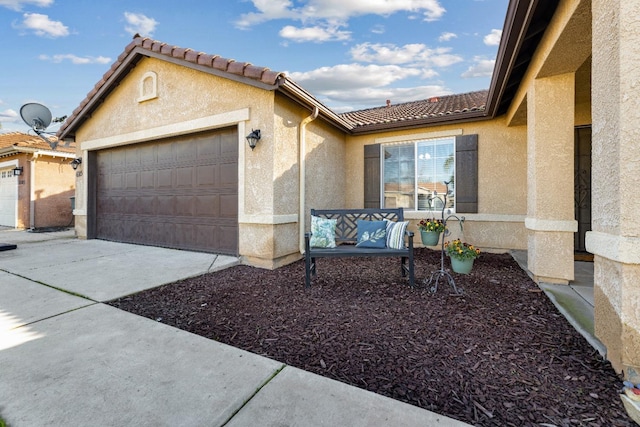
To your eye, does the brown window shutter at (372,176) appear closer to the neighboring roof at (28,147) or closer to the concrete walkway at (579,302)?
the concrete walkway at (579,302)

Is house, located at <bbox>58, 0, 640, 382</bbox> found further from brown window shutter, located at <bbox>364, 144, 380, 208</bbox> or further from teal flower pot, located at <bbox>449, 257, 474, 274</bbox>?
teal flower pot, located at <bbox>449, 257, 474, 274</bbox>

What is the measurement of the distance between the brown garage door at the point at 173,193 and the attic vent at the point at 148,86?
0.98 meters

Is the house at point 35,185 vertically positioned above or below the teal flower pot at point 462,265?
above

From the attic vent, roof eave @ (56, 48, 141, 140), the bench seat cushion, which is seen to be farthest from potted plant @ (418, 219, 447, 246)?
roof eave @ (56, 48, 141, 140)

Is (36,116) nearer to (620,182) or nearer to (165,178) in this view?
(165,178)

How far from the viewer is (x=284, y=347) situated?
2301mm

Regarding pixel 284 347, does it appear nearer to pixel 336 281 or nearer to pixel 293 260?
pixel 336 281

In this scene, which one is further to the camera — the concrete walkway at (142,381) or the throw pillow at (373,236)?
the throw pillow at (373,236)

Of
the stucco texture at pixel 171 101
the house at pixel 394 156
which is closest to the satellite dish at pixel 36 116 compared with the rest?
the house at pixel 394 156

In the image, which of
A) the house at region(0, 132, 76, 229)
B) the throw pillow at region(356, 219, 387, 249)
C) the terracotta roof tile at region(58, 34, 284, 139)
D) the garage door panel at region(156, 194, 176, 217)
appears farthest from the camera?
the house at region(0, 132, 76, 229)

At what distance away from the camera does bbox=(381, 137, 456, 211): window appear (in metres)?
6.50

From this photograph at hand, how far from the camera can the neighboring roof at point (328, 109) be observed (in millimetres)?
3275

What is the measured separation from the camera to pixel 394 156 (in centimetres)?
704

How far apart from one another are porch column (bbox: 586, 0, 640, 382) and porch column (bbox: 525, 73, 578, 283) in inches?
78.1
